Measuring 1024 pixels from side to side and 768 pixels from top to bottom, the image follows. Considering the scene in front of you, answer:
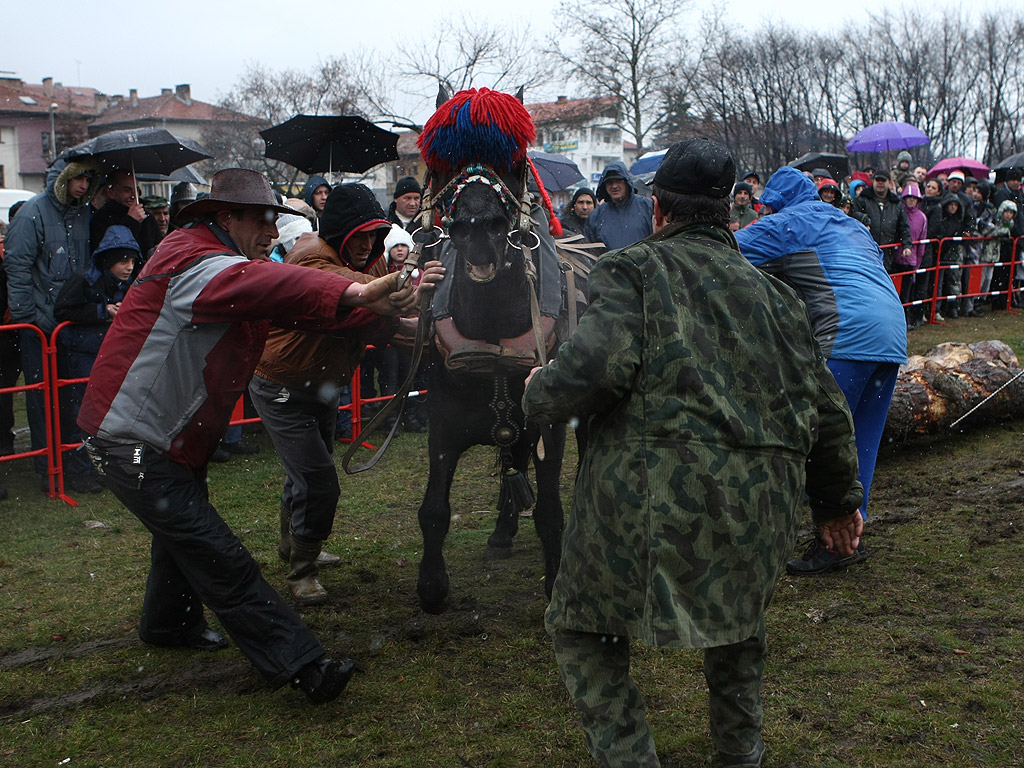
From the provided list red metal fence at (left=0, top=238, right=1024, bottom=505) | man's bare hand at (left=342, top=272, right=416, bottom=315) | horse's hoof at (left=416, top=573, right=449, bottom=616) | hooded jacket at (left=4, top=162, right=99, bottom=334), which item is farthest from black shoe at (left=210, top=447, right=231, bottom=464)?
man's bare hand at (left=342, top=272, right=416, bottom=315)

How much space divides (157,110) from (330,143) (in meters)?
61.7

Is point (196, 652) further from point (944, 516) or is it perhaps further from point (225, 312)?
point (944, 516)

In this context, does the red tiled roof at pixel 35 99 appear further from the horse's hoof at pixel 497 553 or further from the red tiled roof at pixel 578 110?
the horse's hoof at pixel 497 553

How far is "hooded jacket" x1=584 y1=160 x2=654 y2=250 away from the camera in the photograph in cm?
929

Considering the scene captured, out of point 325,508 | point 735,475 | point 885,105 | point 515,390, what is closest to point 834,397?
point 735,475

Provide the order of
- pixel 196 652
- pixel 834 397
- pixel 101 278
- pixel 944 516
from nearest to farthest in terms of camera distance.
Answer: pixel 834 397
pixel 196 652
pixel 944 516
pixel 101 278

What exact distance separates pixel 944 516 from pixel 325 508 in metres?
3.67

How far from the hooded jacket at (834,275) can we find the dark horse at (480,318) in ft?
3.84

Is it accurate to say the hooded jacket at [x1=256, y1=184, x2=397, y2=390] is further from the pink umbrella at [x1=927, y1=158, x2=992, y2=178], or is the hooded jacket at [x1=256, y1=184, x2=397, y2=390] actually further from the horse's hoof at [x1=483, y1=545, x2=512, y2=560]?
the pink umbrella at [x1=927, y1=158, x2=992, y2=178]

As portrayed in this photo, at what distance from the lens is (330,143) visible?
9.19 m

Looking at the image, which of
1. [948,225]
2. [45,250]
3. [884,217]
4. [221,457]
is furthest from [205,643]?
[948,225]

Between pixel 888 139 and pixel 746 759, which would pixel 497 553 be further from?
pixel 888 139

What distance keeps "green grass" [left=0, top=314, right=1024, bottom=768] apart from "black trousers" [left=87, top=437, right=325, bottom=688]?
0.90ft

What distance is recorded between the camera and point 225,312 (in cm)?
336
